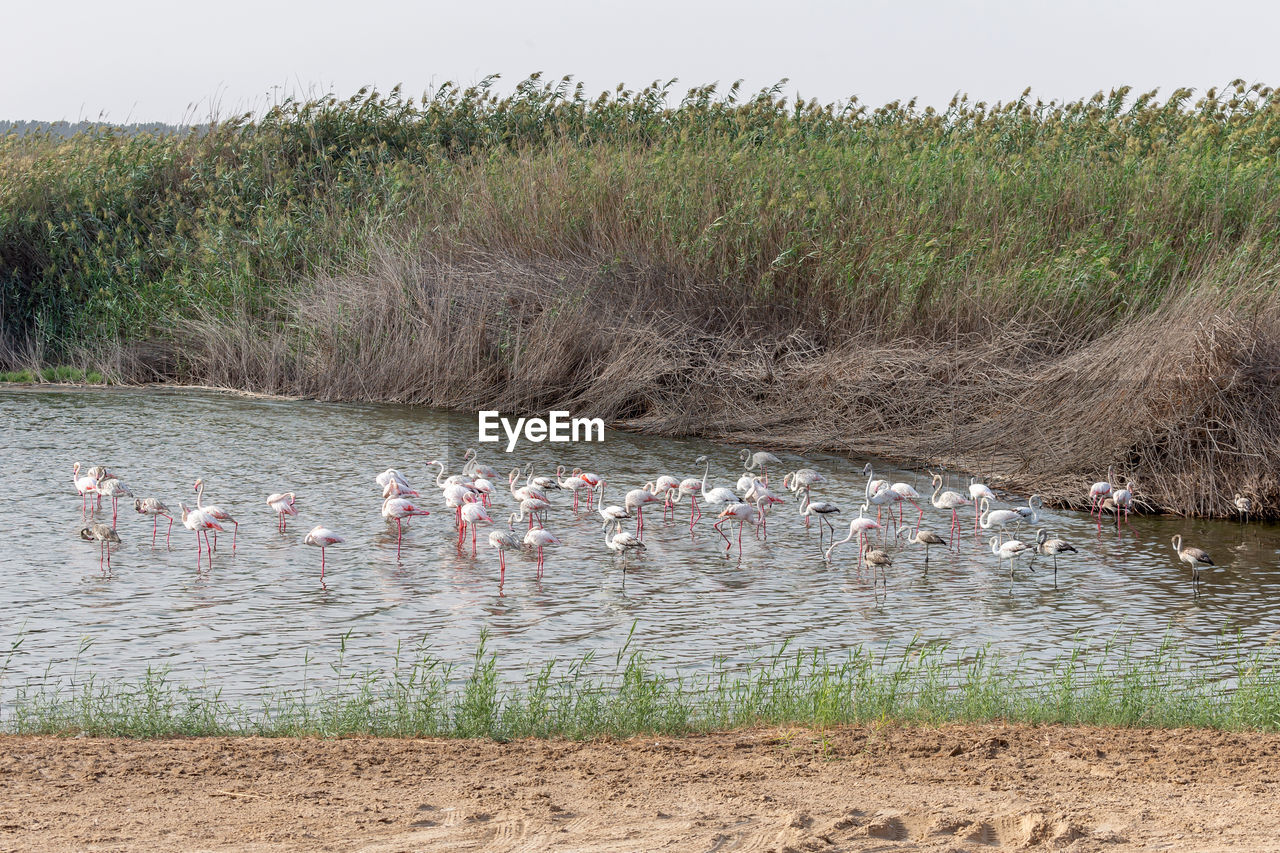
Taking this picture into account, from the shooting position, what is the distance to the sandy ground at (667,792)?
5.49m

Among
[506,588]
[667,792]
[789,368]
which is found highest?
[789,368]

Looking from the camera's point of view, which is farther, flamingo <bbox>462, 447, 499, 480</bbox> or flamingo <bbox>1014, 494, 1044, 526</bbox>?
flamingo <bbox>462, 447, 499, 480</bbox>

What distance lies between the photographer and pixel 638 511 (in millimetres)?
14539

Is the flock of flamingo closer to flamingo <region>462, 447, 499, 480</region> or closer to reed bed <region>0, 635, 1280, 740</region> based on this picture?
flamingo <region>462, 447, 499, 480</region>

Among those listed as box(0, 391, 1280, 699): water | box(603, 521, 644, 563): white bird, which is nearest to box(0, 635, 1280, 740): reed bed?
box(0, 391, 1280, 699): water

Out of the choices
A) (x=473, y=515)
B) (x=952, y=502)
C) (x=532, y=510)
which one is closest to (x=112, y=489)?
(x=473, y=515)

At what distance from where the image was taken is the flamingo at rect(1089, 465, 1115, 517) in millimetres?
14734

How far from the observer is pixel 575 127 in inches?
1259

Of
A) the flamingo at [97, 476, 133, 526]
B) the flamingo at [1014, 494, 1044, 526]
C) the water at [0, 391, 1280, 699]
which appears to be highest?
the flamingo at [97, 476, 133, 526]

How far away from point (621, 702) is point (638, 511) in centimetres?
696

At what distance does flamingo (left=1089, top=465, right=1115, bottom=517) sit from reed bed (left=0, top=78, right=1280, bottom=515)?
26 centimetres

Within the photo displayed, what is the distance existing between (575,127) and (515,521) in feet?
64.3

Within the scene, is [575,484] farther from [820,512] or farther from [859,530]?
[859,530]

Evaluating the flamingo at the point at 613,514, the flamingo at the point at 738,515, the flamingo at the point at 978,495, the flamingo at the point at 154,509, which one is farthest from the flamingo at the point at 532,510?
the flamingo at the point at 978,495
